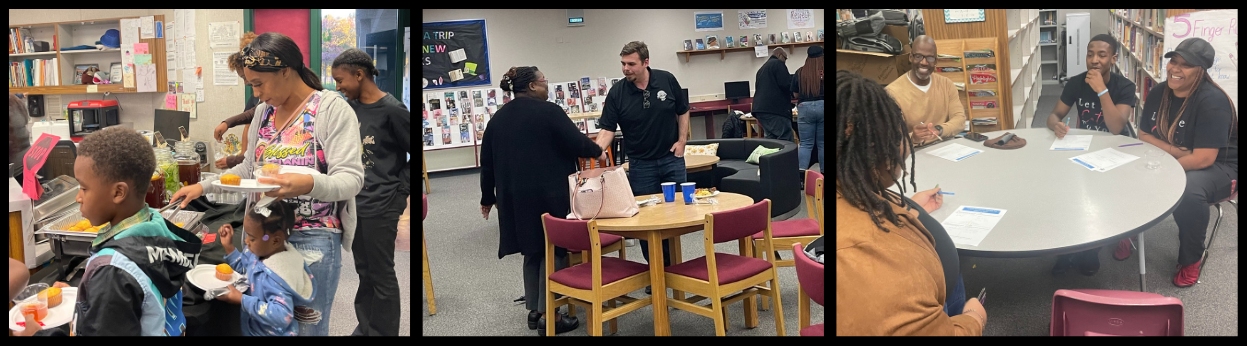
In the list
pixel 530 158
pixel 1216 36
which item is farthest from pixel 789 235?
pixel 1216 36

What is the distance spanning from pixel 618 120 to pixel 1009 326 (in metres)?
2.55

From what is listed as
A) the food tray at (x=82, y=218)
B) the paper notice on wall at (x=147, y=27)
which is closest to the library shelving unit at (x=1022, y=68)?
the food tray at (x=82, y=218)

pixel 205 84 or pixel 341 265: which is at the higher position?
pixel 205 84

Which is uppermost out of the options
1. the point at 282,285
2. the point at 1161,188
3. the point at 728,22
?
the point at 728,22

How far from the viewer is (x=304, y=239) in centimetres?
237

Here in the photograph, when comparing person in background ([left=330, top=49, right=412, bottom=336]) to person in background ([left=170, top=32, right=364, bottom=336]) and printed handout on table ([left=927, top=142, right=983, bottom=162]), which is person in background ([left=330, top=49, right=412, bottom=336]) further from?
printed handout on table ([left=927, top=142, right=983, bottom=162])

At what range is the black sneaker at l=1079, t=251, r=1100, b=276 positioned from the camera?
7.37 ft

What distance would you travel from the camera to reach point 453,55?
9766 mm

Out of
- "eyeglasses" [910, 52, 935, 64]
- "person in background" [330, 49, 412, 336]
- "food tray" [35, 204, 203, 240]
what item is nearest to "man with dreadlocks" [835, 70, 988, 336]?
"eyeglasses" [910, 52, 935, 64]

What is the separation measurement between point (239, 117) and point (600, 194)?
139 centimetres

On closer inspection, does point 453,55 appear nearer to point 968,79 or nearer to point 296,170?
point 296,170
